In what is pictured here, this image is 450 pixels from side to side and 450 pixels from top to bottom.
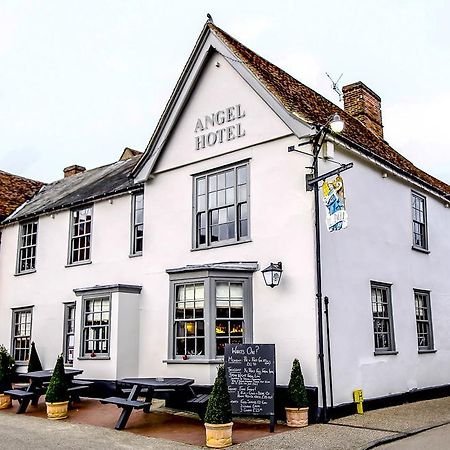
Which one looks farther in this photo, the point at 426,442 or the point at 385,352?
the point at 385,352

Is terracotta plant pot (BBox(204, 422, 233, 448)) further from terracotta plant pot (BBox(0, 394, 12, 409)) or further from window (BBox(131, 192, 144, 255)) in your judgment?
window (BBox(131, 192, 144, 255))

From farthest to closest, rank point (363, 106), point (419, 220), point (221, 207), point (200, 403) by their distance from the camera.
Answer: point (363, 106) < point (419, 220) < point (221, 207) < point (200, 403)

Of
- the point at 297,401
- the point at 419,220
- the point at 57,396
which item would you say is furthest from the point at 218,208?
the point at 419,220

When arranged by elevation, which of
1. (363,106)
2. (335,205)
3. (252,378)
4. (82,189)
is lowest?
(252,378)

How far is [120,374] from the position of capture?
48.9ft

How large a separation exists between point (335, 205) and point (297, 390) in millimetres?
3723

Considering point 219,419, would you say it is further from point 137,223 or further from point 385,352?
point 137,223

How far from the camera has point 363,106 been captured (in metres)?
19.5

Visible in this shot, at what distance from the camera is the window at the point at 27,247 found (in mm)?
19938

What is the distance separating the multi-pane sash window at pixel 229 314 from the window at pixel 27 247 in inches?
364

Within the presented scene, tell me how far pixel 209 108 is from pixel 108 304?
6.03 m

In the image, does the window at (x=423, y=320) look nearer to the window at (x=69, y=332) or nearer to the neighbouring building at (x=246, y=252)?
the neighbouring building at (x=246, y=252)

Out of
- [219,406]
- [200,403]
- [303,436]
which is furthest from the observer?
[200,403]

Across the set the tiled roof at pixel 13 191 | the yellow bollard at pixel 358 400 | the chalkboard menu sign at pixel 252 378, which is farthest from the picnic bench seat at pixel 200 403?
the tiled roof at pixel 13 191
